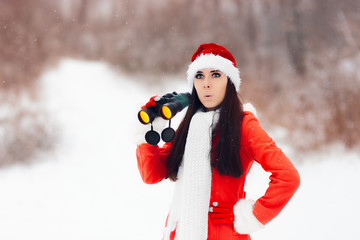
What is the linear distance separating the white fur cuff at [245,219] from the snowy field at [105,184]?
1.18 m

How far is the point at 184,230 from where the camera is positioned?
0.79 m

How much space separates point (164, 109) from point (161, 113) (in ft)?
0.05

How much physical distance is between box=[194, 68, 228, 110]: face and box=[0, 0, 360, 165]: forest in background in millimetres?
1572

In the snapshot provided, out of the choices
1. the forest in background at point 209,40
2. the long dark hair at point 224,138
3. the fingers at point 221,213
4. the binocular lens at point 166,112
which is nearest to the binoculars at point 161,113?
the binocular lens at point 166,112

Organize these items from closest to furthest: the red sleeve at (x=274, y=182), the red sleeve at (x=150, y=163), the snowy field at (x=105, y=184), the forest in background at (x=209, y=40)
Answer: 1. the red sleeve at (x=274, y=182)
2. the red sleeve at (x=150, y=163)
3. the snowy field at (x=105, y=184)
4. the forest in background at (x=209, y=40)

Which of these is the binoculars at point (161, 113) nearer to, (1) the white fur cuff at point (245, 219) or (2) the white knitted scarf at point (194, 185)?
(2) the white knitted scarf at point (194, 185)

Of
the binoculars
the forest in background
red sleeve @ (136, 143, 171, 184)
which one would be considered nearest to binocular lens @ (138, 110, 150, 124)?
the binoculars

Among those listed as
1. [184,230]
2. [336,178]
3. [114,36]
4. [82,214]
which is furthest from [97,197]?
[336,178]

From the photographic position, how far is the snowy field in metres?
2.01

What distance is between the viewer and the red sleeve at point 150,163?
87cm

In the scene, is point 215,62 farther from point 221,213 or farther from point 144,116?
point 221,213

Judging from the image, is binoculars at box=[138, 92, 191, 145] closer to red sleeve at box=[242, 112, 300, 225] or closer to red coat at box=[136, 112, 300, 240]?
red coat at box=[136, 112, 300, 240]

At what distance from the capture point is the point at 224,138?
817mm

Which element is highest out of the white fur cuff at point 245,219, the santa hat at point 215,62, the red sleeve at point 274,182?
the santa hat at point 215,62
